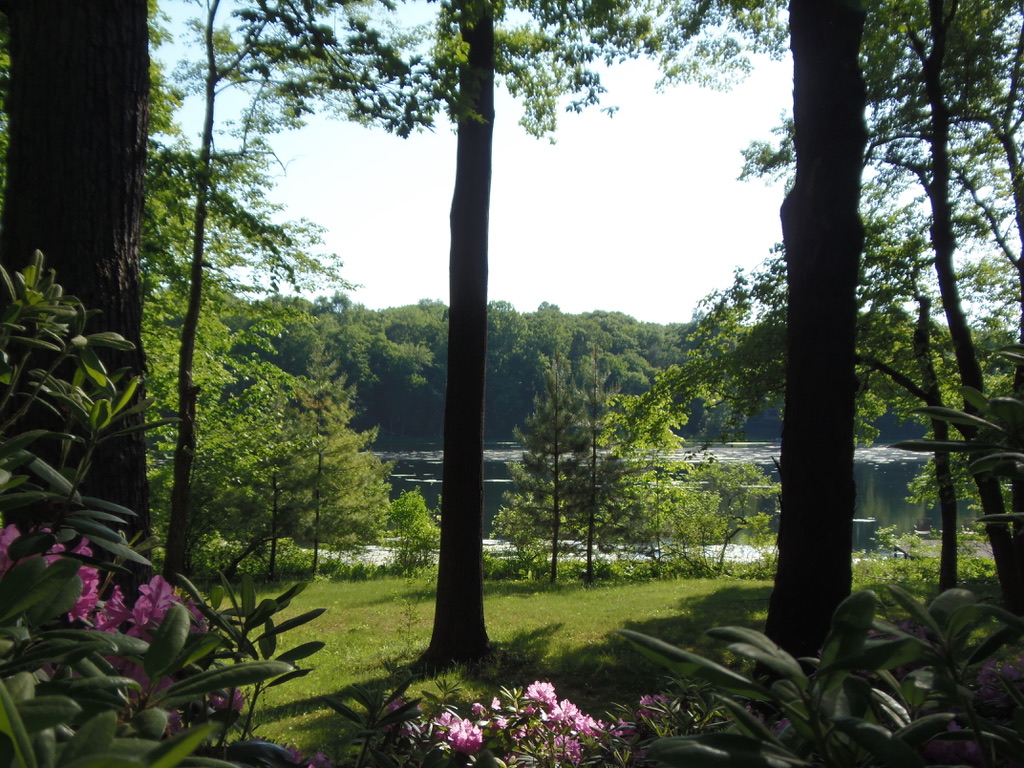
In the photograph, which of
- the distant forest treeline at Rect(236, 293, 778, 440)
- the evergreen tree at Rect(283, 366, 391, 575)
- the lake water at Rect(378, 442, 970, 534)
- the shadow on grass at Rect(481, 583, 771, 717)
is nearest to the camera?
the shadow on grass at Rect(481, 583, 771, 717)

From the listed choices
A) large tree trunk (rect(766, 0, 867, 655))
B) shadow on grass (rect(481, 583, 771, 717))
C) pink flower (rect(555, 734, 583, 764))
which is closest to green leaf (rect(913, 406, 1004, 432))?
pink flower (rect(555, 734, 583, 764))

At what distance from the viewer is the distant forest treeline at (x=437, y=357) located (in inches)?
2571

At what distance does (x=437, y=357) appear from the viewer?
3130 inches

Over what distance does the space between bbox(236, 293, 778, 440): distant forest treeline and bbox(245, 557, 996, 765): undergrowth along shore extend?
144 feet

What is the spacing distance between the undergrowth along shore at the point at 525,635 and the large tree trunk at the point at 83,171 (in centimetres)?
123

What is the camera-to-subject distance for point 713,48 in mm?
9062

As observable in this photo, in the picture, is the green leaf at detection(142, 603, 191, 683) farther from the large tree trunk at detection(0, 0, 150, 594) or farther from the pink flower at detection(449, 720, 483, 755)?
the large tree trunk at detection(0, 0, 150, 594)

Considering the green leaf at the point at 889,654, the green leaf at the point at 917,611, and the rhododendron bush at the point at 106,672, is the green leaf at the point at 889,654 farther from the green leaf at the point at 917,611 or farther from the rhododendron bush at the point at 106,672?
the rhododendron bush at the point at 106,672

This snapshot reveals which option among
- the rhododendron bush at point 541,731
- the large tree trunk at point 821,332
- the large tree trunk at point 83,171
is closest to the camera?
the rhododendron bush at point 541,731

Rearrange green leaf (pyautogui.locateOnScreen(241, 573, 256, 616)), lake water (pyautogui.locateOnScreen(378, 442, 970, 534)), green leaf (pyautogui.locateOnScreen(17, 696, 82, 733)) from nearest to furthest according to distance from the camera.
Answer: green leaf (pyautogui.locateOnScreen(17, 696, 82, 733)), green leaf (pyautogui.locateOnScreen(241, 573, 256, 616)), lake water (pyautogui.locateOnScreen(378, 442, 970, 534))

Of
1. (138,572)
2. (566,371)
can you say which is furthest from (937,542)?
(138,572)

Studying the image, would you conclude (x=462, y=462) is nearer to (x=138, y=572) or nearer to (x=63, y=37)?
(x=138, y=572)

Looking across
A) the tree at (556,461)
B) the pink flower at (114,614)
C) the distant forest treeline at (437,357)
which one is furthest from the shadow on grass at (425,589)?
the distant forest treeline at (437,357)

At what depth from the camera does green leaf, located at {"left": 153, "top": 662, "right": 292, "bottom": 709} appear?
453 mm
